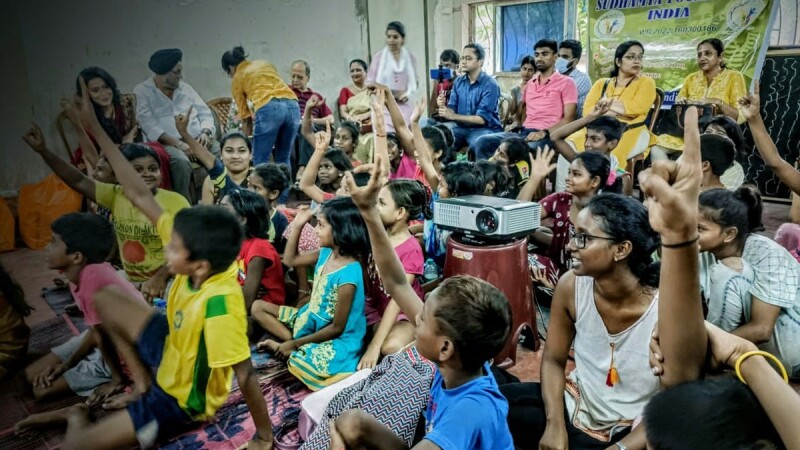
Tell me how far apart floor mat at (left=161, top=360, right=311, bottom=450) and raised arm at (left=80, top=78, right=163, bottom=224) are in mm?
785

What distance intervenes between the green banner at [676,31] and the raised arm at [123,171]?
504 centimetres

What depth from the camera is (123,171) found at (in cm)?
193

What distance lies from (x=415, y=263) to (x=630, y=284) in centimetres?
103

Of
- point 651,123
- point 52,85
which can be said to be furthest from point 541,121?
point 52,85

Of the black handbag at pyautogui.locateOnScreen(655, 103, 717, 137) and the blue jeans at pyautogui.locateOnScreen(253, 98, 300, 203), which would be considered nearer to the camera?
the blue jeans at pyautogui.locateOnScreen(253, 98, 300, 203)

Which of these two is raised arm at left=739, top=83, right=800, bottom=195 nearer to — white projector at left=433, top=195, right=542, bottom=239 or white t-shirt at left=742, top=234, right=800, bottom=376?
white t-shirt at left=742, top=234, right=800, bottom=376

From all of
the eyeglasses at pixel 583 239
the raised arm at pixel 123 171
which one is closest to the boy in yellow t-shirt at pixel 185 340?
the raised arm at pixel 123 171

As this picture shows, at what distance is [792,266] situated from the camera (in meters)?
1.92

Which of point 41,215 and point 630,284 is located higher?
point 41,215

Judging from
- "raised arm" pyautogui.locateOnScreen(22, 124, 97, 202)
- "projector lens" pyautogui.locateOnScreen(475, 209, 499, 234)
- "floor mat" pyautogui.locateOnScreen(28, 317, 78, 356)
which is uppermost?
"raised arm" pyautogui.locateOnScreen(22, 124, 97, 202)

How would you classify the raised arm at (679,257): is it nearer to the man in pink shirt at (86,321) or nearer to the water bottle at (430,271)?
the man in pink shirt at (86,321)

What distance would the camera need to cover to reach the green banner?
4.91 meters

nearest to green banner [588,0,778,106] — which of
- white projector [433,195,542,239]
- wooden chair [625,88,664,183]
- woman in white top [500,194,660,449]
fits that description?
wooden chair [625,88,664,183]

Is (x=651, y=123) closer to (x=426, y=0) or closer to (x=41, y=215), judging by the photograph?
(x=426, y=0)
